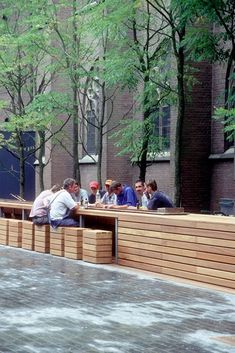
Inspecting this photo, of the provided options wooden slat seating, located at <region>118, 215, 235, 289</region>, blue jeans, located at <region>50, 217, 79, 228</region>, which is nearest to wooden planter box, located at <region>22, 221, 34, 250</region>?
blue jeans, located at <region>50, 217, 79, 228</region>

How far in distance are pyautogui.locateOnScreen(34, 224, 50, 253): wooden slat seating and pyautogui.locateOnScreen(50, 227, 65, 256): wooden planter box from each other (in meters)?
0.40

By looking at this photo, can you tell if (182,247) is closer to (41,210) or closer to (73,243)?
(73,243)

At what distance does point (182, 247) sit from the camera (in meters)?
13.1

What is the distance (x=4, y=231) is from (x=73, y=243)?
4841mm

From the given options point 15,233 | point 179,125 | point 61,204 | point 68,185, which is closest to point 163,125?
point 15,233

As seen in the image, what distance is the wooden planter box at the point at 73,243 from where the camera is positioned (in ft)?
53.2

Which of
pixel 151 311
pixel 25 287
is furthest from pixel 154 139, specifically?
pixel 151 311

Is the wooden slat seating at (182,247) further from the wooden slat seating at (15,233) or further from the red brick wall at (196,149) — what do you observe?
the red brick wall at (196,149)

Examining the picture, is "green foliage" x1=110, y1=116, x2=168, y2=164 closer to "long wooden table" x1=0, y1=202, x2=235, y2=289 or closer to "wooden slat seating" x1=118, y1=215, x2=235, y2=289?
"long wooden table" x1=0, y1=202, x2=235, y2=289

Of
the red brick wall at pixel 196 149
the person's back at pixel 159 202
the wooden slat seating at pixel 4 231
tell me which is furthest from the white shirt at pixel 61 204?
the red brick wall at pixel 196 149

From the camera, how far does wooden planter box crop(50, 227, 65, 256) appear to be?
56.2ft

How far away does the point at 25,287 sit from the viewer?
12055 mm

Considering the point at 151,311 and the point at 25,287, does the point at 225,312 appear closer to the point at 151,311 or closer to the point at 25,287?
the point at 151,311

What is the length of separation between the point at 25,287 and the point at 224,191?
1522 cm
